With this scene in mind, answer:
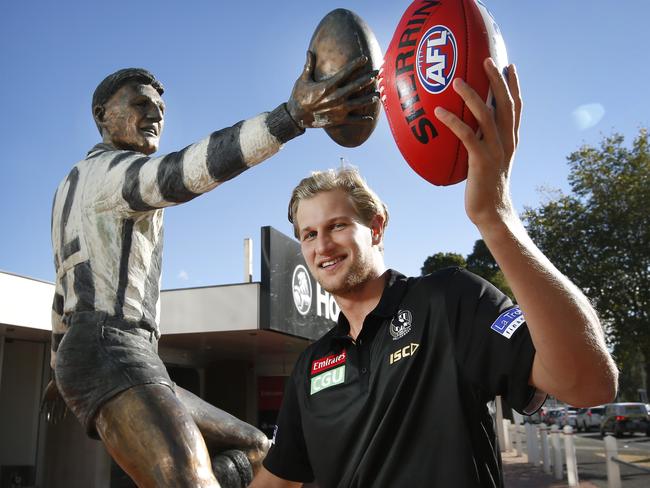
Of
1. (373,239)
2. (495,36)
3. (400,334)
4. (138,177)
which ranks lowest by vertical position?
(400,334)

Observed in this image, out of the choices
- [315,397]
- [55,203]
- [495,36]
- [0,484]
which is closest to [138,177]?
[55,203]

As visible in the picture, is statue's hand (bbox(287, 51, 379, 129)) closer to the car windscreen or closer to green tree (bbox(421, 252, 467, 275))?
green tree (bbox(421, 252, 467, 275))

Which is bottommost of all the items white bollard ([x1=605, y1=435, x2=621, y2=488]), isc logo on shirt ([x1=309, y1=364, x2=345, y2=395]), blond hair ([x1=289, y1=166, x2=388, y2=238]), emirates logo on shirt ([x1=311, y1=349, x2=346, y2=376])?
white bollard ([x1=605, y1=435, x2=621, y2=488])

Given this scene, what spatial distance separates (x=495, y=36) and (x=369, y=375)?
118cm

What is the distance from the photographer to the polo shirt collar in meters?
1.97

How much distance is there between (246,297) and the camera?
46.4ft

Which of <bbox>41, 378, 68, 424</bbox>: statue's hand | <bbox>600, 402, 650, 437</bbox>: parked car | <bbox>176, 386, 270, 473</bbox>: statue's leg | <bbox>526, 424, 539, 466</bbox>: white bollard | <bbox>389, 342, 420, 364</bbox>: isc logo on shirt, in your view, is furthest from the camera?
<bbox>600, 402, 650, 437</bbox>: parked car

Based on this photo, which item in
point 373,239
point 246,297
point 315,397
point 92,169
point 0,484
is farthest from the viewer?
point 246,297

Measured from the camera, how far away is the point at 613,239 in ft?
66.9

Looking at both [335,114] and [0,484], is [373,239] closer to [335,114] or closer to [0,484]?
[335,114]

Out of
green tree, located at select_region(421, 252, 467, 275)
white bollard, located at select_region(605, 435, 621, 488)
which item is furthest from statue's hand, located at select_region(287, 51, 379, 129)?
green tree, located at select_region(421, 252, 467, 275)

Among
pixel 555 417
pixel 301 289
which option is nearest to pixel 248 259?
pixel 301 289

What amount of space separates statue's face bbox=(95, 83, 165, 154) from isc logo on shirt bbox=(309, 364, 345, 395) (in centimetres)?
165

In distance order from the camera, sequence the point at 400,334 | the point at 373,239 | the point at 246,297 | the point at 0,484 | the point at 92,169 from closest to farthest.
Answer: the point at 400,334 < the point at 373,239 < the point at 92,169 < the point at 0,484 < the point at 246,297
